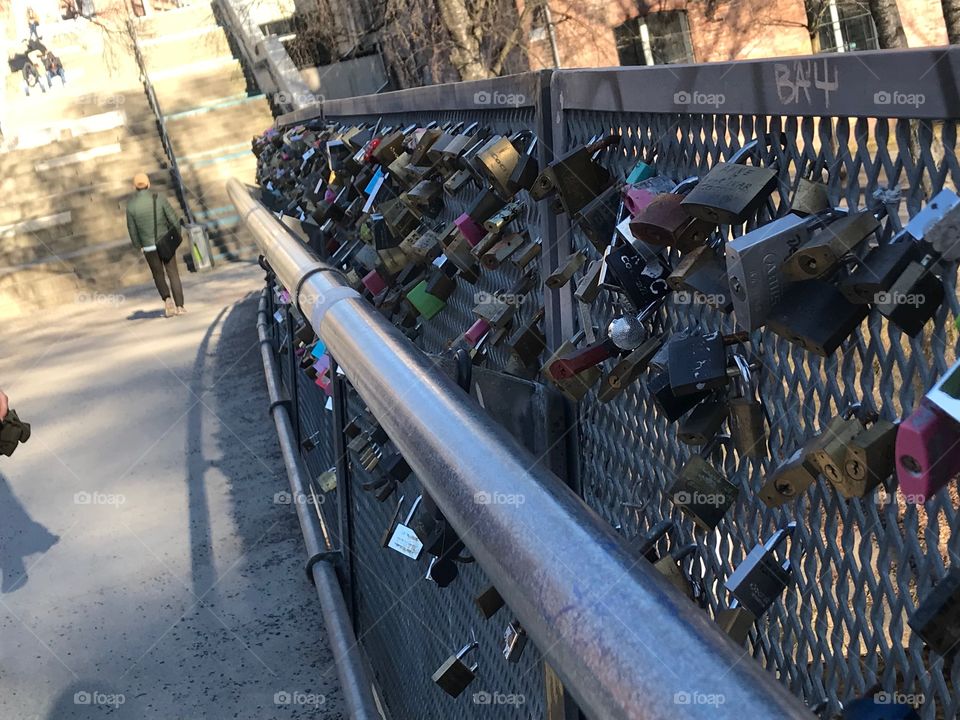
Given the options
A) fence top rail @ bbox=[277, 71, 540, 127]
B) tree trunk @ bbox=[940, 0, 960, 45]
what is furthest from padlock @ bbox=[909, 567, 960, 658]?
tree trunk @ bbox=[940, 0, 960, 45]

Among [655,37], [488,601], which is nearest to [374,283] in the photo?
[488,601]

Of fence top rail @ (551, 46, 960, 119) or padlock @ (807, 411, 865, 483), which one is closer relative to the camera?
fence top rail @ (551, 46, 960, 119)

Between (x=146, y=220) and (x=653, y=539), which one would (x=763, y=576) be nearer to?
(x=653, y=539)

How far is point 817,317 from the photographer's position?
93 cm

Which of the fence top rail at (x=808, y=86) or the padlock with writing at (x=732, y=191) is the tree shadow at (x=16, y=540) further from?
the padlock with writing at (x=732, y=191)

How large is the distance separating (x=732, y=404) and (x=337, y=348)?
1.73 ft

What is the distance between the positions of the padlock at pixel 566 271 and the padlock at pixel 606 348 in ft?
0.43

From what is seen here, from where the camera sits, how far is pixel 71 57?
2131 centimetres

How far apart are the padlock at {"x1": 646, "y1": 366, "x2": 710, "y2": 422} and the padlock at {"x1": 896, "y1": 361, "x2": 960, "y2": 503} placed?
1.31 ft

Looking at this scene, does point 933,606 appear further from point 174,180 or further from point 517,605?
point 174,180

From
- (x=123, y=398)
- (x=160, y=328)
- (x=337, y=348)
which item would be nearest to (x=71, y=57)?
(x=160, y=328)

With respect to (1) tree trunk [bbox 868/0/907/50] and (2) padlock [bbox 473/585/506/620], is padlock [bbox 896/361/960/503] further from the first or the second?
(1) tree trunk [bbox 868/0/907/50]

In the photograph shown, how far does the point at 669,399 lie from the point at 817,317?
31 cm

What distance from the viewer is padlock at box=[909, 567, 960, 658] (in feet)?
2.70
